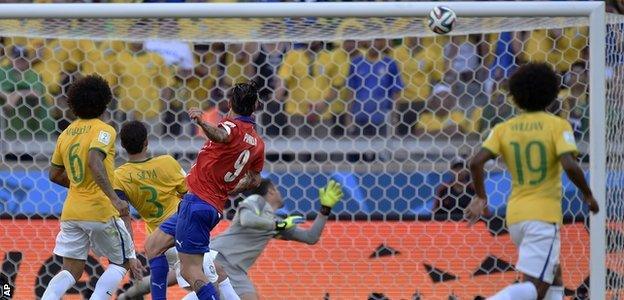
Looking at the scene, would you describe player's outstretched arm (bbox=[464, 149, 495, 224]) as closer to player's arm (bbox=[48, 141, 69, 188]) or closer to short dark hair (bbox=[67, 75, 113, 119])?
short dark hair (bbox=[67, 75, 113, 119])

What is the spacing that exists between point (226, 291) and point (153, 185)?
845mm

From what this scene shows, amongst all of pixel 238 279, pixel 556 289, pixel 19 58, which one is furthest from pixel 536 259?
pixel 19 58

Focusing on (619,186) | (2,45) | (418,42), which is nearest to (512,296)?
(619,186)

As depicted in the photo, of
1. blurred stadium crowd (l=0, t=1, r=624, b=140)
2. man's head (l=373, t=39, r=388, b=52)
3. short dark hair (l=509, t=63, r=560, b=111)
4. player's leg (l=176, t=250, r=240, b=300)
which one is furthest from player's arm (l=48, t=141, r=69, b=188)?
short dark hair (l=509, t=63, r=560, b=111)

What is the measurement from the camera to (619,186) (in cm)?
726

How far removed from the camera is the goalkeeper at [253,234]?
7.58 metres

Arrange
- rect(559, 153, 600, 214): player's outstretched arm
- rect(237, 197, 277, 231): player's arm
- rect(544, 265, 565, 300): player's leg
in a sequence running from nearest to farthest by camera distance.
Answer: rect(559, 153, 600, 214): player's outstretched arm → rect(544, 265, 565, 300): player's leg → rect(237, 197, 277, 231): player's arm

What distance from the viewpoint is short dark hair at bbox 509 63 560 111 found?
5.96 m

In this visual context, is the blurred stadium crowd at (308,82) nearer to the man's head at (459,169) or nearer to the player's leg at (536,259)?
the man's head at (459,169)

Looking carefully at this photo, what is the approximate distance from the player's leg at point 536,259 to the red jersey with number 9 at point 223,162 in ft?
5.28

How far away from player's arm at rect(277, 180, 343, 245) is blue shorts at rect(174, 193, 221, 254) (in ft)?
3.18

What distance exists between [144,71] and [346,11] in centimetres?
201

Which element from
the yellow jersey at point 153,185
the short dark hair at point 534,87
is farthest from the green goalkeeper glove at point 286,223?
the short dark hair at point 534,87

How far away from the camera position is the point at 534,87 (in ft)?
19.5
